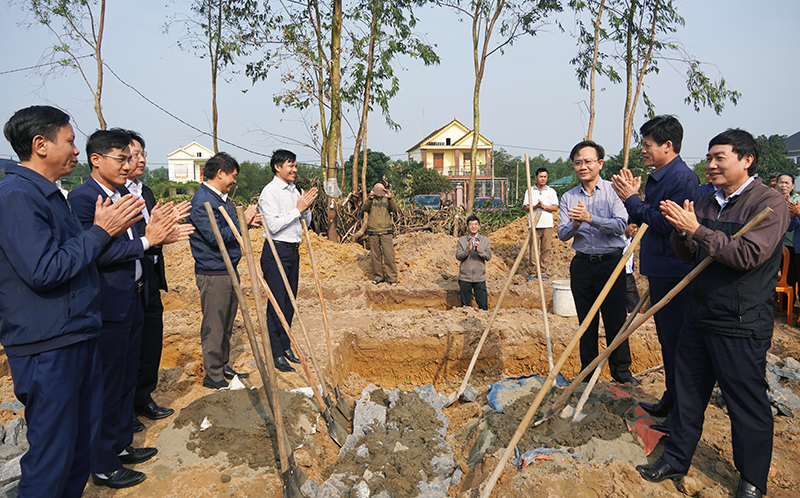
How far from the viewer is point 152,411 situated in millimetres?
3754

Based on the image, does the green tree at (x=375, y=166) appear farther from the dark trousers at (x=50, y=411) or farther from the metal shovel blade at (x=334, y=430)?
the dark trousers at (x=50, y=411)

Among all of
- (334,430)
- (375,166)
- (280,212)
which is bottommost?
(334,430)

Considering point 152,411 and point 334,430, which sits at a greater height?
point 152,411

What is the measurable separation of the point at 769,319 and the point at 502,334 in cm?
362

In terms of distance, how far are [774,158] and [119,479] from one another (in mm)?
49370

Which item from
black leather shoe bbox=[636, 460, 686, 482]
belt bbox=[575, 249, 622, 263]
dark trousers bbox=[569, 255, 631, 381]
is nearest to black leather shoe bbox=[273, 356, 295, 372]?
dark trousers bbox=[569, 255, 631, 381]

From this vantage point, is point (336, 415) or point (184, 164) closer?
point (336, 415)

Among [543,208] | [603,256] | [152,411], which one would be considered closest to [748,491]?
[603,256]

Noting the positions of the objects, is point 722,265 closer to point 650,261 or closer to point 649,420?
point 650,261

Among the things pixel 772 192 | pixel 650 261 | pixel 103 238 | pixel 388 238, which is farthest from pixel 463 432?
pixel 388 238

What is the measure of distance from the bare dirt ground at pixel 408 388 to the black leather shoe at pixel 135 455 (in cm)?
10

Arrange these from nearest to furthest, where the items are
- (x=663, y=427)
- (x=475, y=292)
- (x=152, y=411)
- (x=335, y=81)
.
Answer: (x=663, y=427) → (x=152, y=411) → (x=475, y=292) → (x=335, y=81)

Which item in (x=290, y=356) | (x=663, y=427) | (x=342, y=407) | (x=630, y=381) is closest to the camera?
(x=663, y=427)

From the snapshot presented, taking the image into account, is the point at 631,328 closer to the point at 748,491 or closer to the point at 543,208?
the point at 748,491
